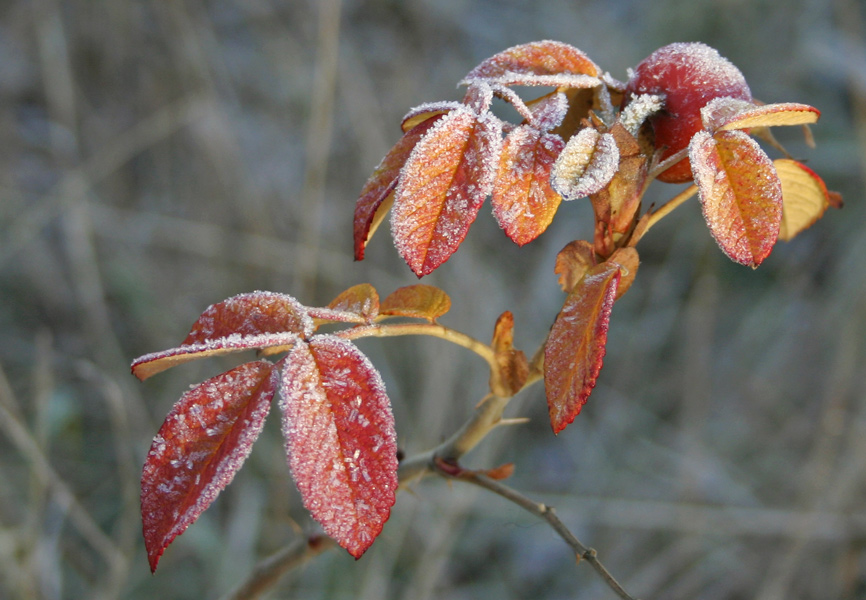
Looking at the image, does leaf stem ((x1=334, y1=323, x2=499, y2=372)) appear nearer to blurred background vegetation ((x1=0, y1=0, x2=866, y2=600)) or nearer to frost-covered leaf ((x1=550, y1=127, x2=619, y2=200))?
frost-covered leaf ((x1=550, y1=127, x2=619, y2=200))

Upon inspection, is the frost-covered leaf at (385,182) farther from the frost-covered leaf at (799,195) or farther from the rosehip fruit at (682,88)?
the frost-covered leaf at (799,195)

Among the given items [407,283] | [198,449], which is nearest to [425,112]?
[198,449]

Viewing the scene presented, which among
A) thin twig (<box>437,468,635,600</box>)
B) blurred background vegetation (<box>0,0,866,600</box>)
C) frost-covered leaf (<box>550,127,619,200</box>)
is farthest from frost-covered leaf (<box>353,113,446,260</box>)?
blurred background vegetation (<box>0,0,866,600</box>)

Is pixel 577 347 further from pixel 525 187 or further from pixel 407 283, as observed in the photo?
pixel 407 283

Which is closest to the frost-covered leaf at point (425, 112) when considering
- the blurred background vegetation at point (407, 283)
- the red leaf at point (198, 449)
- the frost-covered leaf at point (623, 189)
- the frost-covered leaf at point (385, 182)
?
the frost-covered leaf at point (385, 182)

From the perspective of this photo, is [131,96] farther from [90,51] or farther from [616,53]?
[616,53]

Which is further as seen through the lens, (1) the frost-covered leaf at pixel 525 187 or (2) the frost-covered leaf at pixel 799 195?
(2) the frost-covered leaf at pixel 799 195
